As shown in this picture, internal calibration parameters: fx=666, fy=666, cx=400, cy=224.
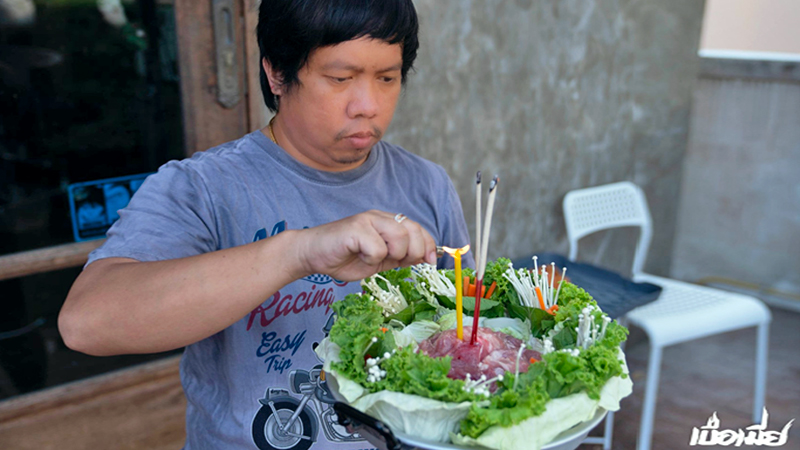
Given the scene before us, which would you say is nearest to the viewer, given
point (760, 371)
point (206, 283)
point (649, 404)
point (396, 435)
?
point (396, 435)

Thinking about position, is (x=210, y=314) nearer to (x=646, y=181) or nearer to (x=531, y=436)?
(x=531, y=436)

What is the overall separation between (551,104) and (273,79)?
2.49 metres

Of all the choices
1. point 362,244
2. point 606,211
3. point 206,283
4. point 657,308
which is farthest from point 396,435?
point 606,211

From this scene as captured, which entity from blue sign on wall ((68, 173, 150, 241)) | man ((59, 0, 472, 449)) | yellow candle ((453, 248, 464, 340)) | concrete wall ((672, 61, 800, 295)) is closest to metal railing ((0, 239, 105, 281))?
blue sign on wall ((68, 173, 150, 241))

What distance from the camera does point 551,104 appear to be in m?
3.72

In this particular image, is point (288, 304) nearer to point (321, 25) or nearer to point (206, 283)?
point (206, 283)

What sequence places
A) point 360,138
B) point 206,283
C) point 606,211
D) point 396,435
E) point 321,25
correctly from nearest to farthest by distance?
point 396,435 → point 206,283 → point 321,25 → point 360,138 → point 606,211

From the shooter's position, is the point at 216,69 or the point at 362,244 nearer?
the point at 362,244

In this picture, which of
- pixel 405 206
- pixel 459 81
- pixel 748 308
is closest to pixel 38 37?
pixel 405 206

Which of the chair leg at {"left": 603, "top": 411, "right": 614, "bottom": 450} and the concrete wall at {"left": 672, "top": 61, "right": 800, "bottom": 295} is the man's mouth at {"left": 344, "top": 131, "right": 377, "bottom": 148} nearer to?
the chair leg at {"left": 603, "top": 411, "right": 614, "bottom": 450}

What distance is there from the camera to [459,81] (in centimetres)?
323

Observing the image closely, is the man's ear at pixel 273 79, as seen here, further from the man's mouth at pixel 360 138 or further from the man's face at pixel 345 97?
the man's mouth at pixel 360 138

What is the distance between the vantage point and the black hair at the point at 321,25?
1.34m

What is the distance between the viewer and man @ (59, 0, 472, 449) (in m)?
1.17
